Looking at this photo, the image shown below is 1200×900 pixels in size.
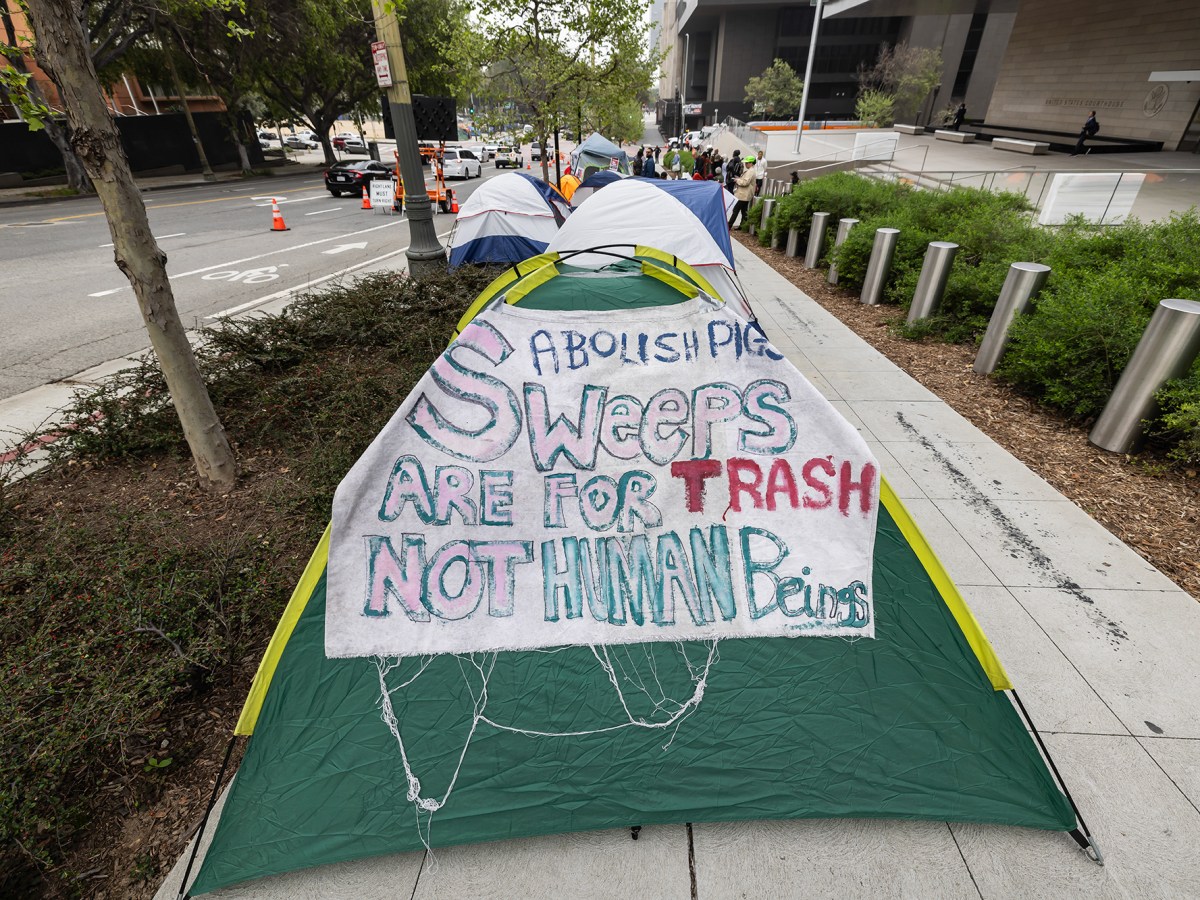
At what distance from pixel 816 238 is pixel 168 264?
12.9 meters

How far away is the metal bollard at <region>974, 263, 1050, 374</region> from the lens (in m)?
5.34

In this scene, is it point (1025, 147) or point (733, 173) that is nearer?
point (733, 173)

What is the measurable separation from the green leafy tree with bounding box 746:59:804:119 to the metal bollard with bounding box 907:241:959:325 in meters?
52.0

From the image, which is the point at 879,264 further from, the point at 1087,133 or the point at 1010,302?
the point at 1087,133

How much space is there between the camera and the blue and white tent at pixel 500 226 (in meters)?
9.52

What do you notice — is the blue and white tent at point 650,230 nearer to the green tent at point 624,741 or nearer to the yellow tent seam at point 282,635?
the green tent at point 624,741

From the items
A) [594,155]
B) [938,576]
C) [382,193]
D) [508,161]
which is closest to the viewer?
[938,576]

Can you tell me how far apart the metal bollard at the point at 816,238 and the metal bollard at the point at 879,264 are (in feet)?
7.35

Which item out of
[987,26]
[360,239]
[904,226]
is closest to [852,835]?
[904,226]

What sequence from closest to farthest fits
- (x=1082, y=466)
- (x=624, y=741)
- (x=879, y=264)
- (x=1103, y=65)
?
(x=624, y=741) < (x=1082, y=466) < (x=879, y=264) < (x=1103, y=65)

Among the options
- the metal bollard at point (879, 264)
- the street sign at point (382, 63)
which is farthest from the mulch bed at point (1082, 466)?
the street sign at point (382, 63)

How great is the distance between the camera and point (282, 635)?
7.43 ft

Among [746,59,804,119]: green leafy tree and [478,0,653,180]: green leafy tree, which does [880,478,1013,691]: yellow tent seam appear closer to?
[478,0,653,180]: green leafy tree

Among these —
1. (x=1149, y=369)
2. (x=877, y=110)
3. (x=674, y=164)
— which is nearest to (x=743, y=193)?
(x=674, y=164)
